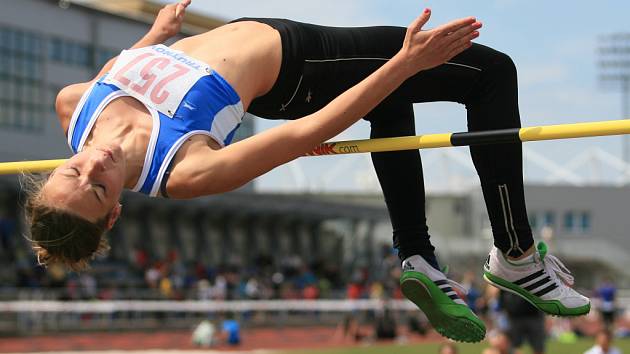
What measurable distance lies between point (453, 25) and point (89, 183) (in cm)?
129

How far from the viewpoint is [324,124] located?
135 inches

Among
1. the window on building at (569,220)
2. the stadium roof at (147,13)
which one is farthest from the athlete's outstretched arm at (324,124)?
the window on building at (569,220)

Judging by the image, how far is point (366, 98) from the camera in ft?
11.3

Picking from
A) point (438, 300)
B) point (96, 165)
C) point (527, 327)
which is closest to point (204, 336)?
point (527, 327)

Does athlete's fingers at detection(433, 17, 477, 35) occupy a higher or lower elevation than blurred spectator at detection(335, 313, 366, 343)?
higher

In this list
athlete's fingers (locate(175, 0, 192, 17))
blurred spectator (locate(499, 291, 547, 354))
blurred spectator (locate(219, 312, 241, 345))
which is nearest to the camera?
athlete's fingers (locate(175, 0, 192, 17))

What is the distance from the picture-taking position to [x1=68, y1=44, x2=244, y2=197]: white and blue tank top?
353 cm

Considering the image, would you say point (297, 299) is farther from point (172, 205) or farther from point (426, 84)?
point (426, 84)

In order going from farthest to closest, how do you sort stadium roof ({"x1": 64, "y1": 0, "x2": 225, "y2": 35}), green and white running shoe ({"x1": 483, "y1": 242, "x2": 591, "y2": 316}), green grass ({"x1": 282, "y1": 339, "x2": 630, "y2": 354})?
stadium roof ({"x1": 64, "y1": 0, "x2": 225, "y2": 35}) → green grass ({"x1": 282, "y1": 339, "x2": 630, "y2": 354}) → green and white running shoe ({"x1": 483, "y1": 242, "x2": 591, "y2": 316})

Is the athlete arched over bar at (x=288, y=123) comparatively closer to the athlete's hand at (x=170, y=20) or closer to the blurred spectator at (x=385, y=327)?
the athlete's hand at (x=170, y=20)

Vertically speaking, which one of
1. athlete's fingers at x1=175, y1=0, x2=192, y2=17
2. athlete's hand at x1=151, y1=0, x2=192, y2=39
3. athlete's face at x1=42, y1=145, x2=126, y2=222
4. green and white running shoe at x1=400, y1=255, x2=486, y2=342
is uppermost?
athlete's fingers at x1=175, y1=0, x2=192, y2=17

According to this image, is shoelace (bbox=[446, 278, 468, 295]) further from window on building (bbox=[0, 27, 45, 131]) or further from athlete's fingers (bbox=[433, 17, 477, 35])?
window on building (bbox=[0, 27, 45, 131])

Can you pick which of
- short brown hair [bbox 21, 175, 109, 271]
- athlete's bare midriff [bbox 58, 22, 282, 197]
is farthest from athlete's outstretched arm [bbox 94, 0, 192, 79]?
short brown hair [bbox 21, 175, 109, 271]

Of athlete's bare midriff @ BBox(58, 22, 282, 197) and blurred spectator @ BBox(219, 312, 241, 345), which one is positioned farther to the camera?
blurred spectator @ BBox(219, 312, 241, 345)
